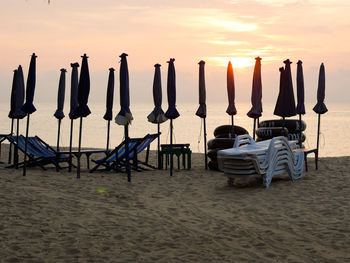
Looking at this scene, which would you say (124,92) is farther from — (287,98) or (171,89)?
(287,98)

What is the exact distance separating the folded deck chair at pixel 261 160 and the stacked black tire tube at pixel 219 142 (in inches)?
66.8

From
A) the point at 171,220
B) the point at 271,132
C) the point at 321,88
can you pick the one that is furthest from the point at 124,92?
the point at 321,88

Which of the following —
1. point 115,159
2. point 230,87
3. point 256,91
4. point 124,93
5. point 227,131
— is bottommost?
point 115,159

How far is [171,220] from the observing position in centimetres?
686

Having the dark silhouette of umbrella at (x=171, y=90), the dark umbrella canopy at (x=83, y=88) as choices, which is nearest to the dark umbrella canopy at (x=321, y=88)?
the dark silhouette of umbrella at (x=171, y=90)

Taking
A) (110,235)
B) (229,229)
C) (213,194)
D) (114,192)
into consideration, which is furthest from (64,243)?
(213,194)

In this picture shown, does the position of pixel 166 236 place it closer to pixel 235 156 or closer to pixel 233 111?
pixel 235 156

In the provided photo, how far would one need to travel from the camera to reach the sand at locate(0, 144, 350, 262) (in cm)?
523

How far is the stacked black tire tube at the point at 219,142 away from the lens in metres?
12.0

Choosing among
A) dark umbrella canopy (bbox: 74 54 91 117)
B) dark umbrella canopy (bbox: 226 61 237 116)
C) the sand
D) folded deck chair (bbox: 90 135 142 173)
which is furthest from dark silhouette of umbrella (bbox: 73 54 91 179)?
dark umbrella canopy (bbox: 226 61 237 116)

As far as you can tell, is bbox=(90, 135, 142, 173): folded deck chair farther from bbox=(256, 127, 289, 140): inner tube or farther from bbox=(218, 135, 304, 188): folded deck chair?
bbox=(256, 127, 289, 140): inner tube

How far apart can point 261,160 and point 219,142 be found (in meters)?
2.90

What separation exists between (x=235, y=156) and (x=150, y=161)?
21.0 ft

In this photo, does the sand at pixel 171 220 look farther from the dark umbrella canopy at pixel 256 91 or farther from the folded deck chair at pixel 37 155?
the dark umbrella canopy at pixel 256 91
